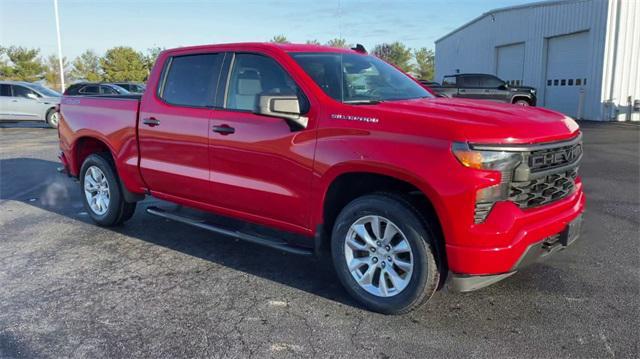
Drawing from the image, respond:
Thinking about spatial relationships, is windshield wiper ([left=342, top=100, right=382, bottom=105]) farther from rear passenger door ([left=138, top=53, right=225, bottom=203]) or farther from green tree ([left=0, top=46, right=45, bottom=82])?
green tree ([left=0, top=46, right=45, bottom=82])

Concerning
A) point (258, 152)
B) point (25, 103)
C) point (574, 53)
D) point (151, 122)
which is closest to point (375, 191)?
point (258, 152)

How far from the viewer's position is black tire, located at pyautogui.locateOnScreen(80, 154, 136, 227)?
5.81 m

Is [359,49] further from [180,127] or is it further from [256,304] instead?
[256,304]

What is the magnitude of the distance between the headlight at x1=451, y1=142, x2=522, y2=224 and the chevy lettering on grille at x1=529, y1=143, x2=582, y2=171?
18 centimetres

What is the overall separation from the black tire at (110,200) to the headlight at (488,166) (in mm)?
3969

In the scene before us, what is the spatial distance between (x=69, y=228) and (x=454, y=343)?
4.64 metres

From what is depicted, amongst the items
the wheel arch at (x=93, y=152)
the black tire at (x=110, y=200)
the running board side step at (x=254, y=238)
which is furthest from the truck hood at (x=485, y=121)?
the black tire at (x=110, y=200)

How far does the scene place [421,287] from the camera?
139 inches

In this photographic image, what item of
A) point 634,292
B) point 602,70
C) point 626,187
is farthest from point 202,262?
point 602,70

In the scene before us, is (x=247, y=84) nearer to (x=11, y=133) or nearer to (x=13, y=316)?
(x=13, y=316)

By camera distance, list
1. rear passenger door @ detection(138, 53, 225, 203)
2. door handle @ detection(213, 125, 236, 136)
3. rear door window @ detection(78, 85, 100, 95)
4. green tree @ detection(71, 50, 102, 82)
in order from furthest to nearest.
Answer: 1. green tree @ detection(71, 50, 102, 82)
2. rear door window @ detection(78, 85, 100, 95)
3. rear passenger door @ detection(138, 53, 225, 203)
4. door handle @ detection(213, 125, 236, 136)

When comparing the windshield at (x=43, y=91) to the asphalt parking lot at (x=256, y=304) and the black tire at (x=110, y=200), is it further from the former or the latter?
the black tire at (x=110, y=200)

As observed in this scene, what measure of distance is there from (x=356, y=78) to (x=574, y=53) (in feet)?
66.0

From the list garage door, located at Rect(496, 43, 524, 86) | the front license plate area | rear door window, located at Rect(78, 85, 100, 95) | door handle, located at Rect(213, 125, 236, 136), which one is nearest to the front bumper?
the front license plate area
